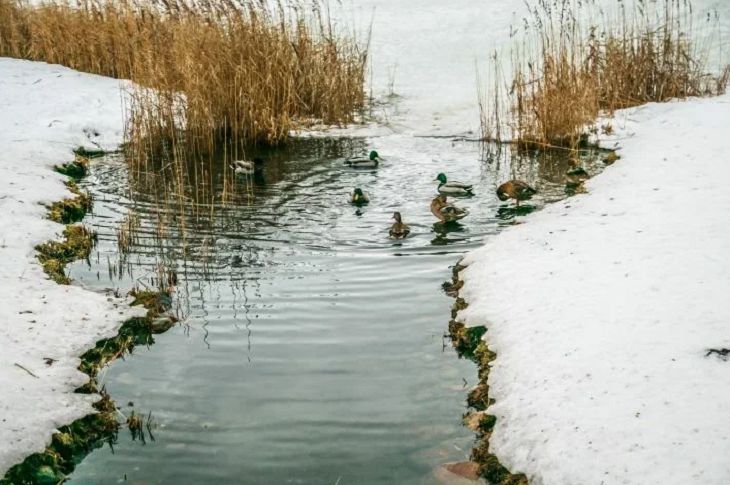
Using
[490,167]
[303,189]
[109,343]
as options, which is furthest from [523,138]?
[109,343]

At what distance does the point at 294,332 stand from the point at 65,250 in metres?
2.77

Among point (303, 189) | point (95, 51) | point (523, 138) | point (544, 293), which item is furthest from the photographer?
point (95, 51)

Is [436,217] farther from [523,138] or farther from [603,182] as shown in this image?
[523,138]

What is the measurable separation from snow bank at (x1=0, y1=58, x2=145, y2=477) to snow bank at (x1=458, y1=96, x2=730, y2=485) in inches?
98.5

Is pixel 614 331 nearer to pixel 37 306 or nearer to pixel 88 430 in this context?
pixel 88 430

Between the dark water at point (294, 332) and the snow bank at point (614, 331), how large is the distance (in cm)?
39

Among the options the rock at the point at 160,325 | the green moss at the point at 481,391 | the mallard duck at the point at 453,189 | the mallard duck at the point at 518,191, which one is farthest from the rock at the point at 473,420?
the mallard duck at the point at 453,189

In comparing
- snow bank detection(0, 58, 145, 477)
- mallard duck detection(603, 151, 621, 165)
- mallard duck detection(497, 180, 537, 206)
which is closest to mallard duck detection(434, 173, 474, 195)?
mallard duck detection(497, 180, 537, 206)

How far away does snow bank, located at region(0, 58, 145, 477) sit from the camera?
454 cm

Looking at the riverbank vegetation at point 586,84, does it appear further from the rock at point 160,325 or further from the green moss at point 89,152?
the rock at point 160,325

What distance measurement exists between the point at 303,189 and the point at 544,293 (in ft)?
15.5

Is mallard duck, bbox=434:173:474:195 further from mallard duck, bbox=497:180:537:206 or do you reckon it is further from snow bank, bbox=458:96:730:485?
snow bank, bbox=458:96:730:485

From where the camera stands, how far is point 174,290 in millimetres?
6633

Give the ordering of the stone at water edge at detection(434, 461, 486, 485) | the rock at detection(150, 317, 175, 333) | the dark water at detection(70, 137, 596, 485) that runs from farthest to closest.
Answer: the rock at detection(150, 317, 175, 333)
the dark water at detection(70, 137, 596, 485)
the stone at water edge at detection(434, 461, 486, 485)
